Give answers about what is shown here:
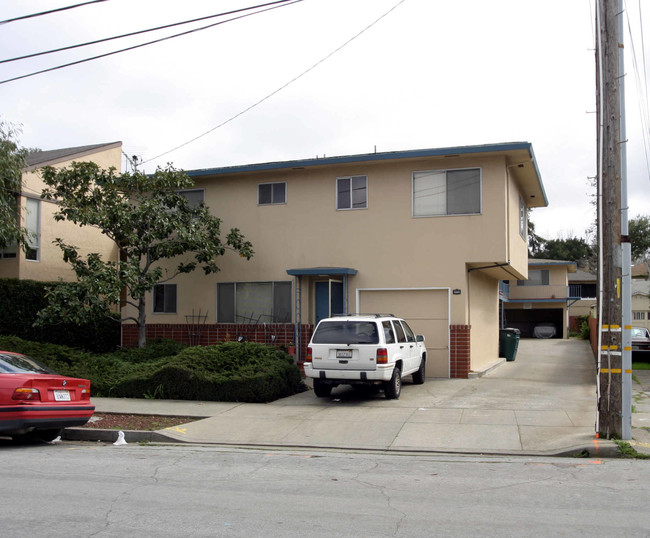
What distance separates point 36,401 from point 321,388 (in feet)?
20.2

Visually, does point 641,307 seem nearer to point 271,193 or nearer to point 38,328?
point 271,193

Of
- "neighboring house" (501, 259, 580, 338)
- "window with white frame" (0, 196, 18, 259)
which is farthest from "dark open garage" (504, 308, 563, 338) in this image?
"window with white frame" (0, 196, 18, 259)

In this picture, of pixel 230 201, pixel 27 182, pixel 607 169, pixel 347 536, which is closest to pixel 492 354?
pixel 230 201

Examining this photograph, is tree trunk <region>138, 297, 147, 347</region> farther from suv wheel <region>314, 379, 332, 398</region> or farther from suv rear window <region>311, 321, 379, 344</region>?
suv rear window <region>311, 321, 379, 344</region>

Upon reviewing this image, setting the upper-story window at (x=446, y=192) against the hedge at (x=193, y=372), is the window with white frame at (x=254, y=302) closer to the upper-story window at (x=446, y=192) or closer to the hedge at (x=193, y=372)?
the hedge at (x=193, y=372)

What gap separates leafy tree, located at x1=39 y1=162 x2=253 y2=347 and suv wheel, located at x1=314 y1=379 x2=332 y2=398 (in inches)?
235

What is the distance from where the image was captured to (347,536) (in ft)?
18.4

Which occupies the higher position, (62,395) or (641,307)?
(641,307)

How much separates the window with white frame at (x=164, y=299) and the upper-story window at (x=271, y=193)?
3.94m

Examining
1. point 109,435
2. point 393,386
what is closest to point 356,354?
point 393,386

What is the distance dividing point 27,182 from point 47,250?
2408 millimetres

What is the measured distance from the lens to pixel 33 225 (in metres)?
23.0

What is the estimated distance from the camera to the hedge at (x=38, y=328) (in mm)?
20984

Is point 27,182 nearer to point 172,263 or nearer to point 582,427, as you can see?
point 172,263
